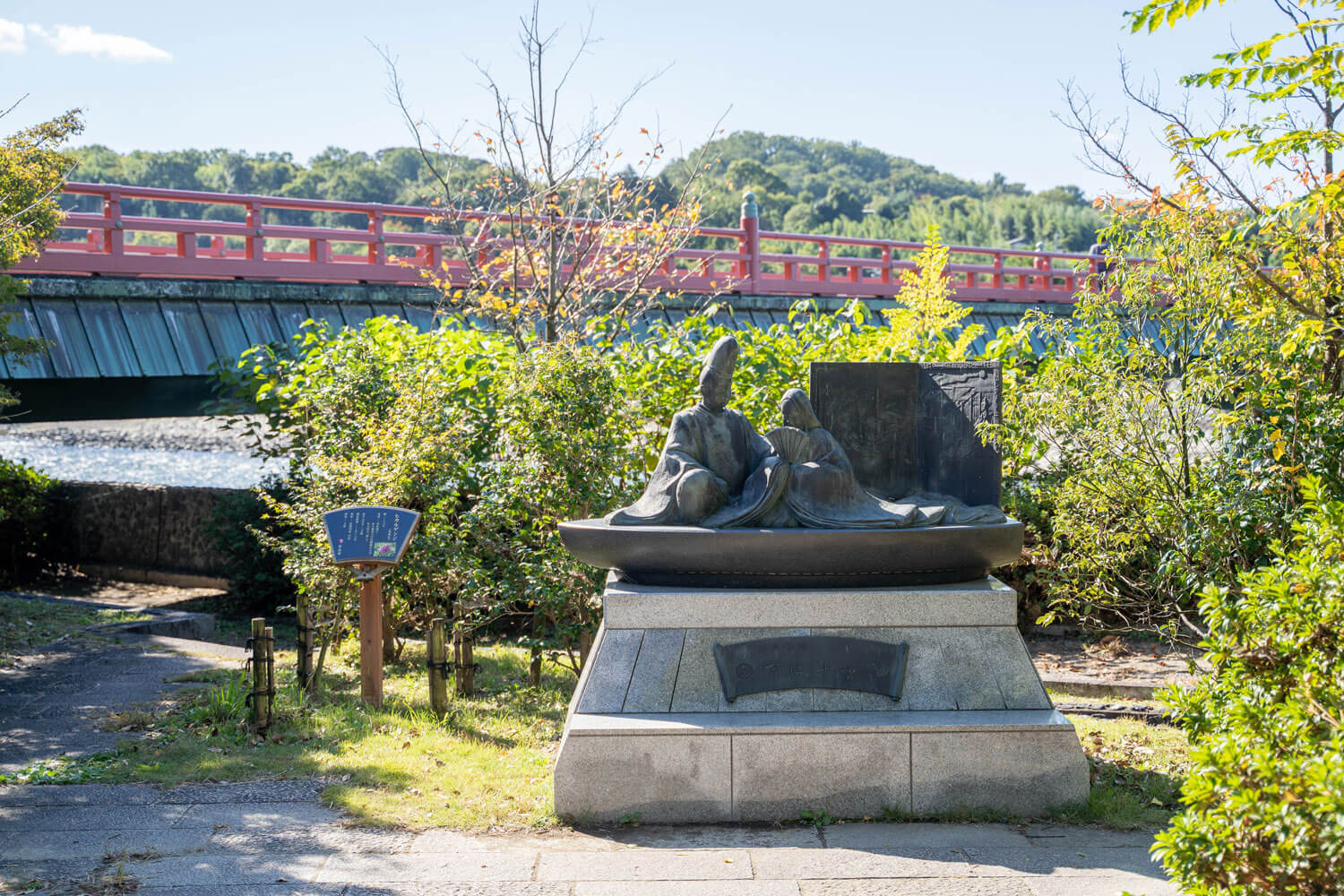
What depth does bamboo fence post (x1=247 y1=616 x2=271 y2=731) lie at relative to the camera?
6.93m

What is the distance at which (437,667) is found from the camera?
7438mm

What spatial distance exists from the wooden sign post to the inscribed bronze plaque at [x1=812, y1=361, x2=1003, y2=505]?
293 centimetres

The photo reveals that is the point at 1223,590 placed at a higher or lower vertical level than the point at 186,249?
lower

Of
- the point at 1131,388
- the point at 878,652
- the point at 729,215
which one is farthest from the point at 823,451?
the point at 729,215

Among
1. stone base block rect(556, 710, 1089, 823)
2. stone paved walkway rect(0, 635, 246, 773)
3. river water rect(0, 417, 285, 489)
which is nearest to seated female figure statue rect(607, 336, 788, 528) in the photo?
stone base block rect(556, 710, 1089, 823)

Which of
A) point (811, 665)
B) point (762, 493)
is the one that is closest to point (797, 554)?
point (762, 493)

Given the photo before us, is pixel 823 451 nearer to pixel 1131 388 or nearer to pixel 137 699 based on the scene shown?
pixel 1131 388

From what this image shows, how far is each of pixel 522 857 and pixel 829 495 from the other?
7.76 ft

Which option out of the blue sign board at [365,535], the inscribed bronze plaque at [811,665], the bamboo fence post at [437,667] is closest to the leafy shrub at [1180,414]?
the inscribed bronze plaque at [811,665]

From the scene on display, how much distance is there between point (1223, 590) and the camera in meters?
4.03

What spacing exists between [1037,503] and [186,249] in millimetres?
9134

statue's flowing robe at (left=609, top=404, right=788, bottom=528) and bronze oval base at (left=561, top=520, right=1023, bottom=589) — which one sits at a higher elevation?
statue's flowing robe at (left=609, top=404, right=788, bottom=528)

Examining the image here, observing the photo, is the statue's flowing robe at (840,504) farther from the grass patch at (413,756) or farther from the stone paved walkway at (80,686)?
the stone paved walkway at (80,686)

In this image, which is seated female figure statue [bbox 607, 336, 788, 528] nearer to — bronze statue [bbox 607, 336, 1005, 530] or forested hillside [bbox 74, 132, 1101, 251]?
bronze statue [bbox 607, 336, 1005, 530]
